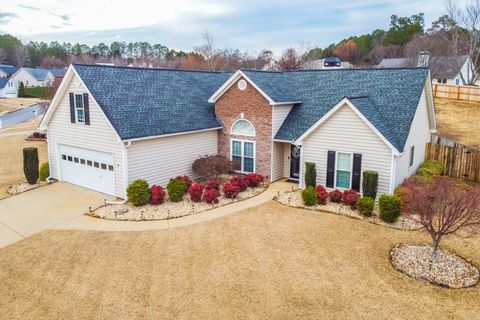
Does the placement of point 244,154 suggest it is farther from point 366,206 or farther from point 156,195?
point 366,206

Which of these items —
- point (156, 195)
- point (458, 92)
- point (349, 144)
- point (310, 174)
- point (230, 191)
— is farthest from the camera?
point (458, 92)

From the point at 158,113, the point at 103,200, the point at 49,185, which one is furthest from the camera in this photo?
the point at 49,185

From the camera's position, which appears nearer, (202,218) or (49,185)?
(202,218)

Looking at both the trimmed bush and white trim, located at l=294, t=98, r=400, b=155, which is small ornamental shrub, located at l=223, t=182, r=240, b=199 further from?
the trimmed bush

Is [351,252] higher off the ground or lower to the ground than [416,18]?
lower

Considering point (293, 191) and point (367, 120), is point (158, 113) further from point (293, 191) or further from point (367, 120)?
point (367, 120)

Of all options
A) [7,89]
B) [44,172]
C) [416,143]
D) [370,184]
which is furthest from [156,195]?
[7,89]

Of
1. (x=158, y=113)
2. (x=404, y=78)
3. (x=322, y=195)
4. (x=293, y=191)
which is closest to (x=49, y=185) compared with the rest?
(x=158, y=113)
